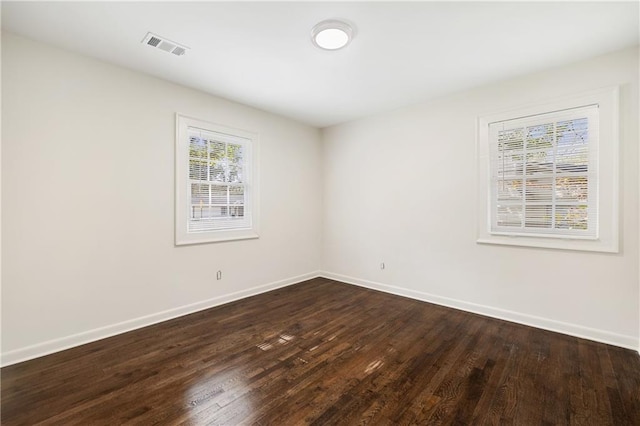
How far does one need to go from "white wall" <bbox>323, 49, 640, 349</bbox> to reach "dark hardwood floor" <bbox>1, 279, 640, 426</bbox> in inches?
13.3

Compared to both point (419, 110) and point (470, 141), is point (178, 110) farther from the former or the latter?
Answer: point (470, 141)

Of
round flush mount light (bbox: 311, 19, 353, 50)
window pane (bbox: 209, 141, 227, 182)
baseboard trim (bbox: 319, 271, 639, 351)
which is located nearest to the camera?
round flush mount light (bbox: 311, 19, 353, 50)

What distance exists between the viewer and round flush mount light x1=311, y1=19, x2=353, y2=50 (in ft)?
7.08

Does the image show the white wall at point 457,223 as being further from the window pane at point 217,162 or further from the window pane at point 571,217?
the window pane at point 217,162

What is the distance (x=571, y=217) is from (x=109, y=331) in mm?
4732

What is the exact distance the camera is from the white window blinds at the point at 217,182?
3.43 meters

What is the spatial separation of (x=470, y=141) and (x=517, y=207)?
0.93 meters

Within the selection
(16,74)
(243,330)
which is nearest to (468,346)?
(243,330)

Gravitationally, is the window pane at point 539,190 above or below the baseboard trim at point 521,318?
above

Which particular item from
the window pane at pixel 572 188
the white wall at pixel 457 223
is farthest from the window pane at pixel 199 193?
the window pane at pixel 572 188

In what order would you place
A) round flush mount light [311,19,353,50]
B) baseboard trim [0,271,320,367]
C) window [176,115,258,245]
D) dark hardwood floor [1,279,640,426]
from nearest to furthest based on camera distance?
dark hardwood floor [1,279,640,426], round flush mount light [311,19,353,50], baseboard trim [0,271,320,367], window [176,115,258,245]

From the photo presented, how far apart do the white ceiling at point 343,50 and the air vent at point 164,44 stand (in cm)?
7

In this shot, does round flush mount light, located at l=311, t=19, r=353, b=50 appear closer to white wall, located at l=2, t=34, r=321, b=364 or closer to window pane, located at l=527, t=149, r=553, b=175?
white wall, located at l=2, t=34, r=321, b=364

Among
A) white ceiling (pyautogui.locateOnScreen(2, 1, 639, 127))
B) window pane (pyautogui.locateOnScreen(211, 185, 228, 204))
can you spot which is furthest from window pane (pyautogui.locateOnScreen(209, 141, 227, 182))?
white ceiling (pyautogui.locateOnScreen(2, 1, 639, 127))
